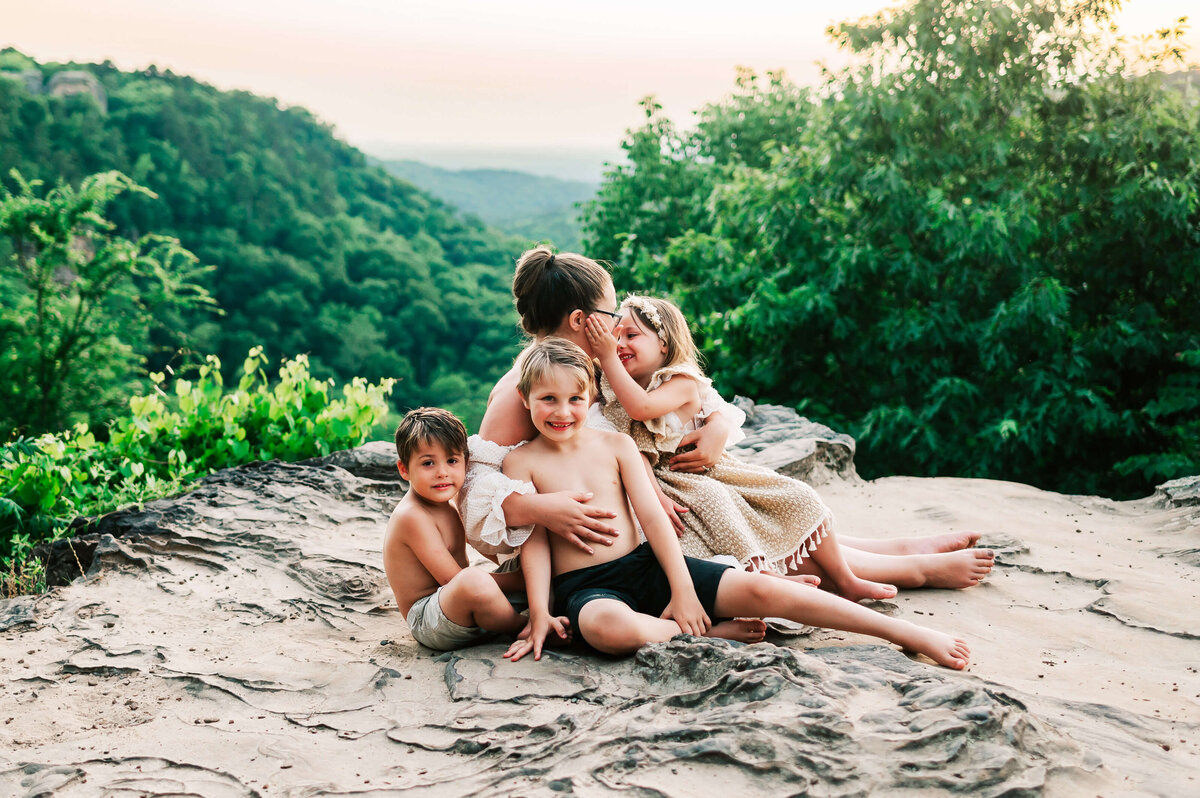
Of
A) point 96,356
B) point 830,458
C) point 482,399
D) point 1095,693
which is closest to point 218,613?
point 1095,693

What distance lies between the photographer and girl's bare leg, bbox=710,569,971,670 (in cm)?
273

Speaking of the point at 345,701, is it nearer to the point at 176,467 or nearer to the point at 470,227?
the point at 176,467

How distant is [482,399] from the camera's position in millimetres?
23297

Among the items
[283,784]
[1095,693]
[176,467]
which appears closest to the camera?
[283,784]

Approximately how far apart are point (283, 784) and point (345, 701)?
1.77 feet

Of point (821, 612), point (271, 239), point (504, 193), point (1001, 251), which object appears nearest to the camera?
point (821, 612)

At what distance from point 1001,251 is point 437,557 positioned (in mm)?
5893

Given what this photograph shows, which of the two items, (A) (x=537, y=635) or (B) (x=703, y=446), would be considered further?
(B) (x=703, y=446)

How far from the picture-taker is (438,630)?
2965mm

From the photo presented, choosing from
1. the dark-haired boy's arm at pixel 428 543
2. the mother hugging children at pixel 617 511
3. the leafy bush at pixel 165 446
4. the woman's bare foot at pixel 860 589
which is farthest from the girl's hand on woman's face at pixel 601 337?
the leafy bush at pixel 165 446

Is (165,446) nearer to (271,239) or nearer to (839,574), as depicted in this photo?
(839,574)

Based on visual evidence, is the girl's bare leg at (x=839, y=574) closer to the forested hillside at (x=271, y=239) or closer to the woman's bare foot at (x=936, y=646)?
the woman's bare foot at (x=936, y=646)

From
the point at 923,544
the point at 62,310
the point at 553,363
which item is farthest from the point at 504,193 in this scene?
the point at 553,363

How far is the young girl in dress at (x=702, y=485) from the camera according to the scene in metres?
3.19
